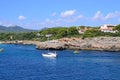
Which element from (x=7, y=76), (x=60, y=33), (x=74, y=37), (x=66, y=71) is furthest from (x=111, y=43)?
(x=7, y=76)

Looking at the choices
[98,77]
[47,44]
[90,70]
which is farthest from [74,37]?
[98,77]

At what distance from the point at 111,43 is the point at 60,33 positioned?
4667 cm

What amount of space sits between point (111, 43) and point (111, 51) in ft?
15.2

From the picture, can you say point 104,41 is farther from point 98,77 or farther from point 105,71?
point 98,77

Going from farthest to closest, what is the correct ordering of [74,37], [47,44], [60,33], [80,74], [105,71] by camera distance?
[60,33] → [74,37] → [47,44] → [105,71] → [80,74]

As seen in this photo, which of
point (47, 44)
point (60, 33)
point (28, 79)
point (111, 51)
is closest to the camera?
point (28, 79)

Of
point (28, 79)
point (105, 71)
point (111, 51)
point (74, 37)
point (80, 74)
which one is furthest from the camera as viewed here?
point (74, 37)

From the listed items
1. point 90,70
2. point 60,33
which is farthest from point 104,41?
point 90,70

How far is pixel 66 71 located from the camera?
206 ft

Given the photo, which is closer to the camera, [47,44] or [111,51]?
[111,51]

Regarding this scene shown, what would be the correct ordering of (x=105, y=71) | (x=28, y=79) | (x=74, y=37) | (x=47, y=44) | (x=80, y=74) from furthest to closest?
(x=74, y=37) < (x=47, y=44) < (x=105, y=71) < (x=80, y=74) < (x=28, y=79)

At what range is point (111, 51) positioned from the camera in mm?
113312

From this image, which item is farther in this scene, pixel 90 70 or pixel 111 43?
pixel 111 43

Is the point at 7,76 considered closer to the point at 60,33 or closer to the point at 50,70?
the point at 50,70
